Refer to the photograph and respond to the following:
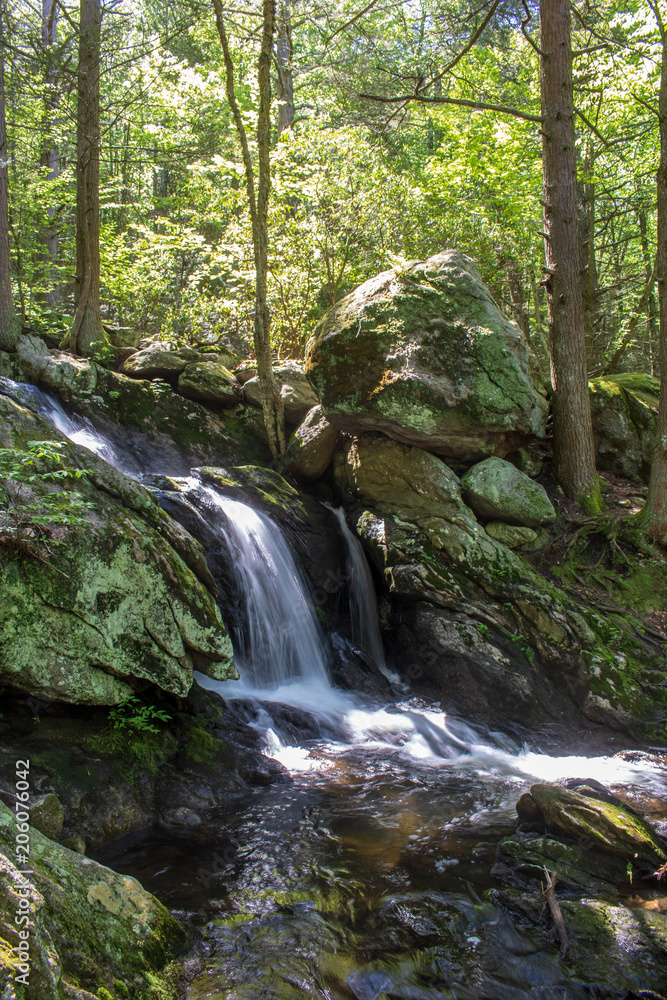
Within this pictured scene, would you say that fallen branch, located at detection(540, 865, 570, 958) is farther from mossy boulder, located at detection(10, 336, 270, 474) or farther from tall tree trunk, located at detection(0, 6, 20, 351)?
tall tree trunk, located at detection(0, 6, 20, 351)

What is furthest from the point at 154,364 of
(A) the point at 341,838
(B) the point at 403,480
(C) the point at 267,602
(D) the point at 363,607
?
(A) the point at 341,838

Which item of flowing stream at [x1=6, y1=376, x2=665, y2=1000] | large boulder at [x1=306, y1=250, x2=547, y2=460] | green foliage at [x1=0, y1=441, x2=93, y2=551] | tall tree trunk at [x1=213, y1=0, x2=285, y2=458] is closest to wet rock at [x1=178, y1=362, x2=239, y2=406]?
tall tree trunk at [x1=213, y1=0, x2=285, y2=458]

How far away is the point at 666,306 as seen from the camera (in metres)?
7.44

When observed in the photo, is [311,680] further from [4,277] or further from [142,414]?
[4,277]

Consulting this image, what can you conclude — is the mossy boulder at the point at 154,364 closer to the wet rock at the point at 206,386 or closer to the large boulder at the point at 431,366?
the wet rock at the point at 206,386

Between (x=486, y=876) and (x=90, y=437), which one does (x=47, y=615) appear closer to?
(x=486, y=876)

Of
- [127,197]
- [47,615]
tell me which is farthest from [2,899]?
[127,197]

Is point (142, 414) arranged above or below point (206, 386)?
below

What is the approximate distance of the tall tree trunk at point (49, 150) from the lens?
987 centimetres

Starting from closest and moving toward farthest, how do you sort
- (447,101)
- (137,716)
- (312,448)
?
(137,716), (447,101), (312,448)

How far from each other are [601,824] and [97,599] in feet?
13.5

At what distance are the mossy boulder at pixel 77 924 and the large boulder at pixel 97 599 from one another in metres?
1.59

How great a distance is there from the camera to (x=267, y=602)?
725 centimetres

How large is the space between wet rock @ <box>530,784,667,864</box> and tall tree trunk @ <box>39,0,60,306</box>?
11686 mm
